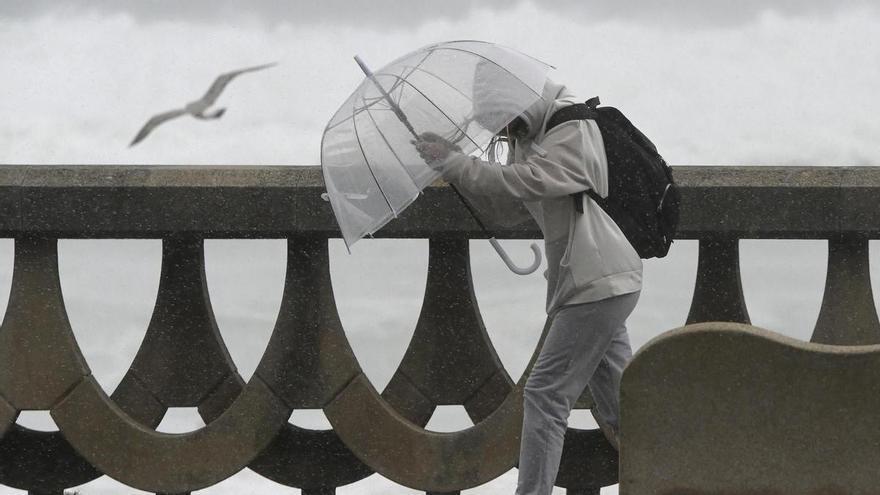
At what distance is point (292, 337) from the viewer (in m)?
6.12

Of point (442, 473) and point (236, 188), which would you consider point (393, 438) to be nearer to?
point (442, 473)

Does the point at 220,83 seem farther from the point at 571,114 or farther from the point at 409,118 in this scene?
the point at 571,114

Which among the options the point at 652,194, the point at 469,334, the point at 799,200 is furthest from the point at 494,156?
the point at 799,200

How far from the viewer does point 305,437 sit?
630 centimetres

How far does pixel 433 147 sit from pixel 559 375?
97 centimetres

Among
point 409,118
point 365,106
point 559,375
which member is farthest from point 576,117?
point 559,375

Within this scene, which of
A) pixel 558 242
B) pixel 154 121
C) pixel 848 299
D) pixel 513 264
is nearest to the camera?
pixel 154 121

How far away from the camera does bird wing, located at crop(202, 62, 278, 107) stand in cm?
491

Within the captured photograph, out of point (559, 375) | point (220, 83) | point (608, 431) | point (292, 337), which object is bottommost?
point (608, 431)

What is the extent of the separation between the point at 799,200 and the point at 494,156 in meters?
1.59

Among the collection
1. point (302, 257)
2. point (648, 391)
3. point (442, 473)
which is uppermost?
point (302, 257)

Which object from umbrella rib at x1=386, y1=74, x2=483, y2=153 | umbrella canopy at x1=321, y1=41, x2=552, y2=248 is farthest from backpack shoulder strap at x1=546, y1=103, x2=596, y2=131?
umbrella rib at x1=386, y1=74, x2=483, y2=153

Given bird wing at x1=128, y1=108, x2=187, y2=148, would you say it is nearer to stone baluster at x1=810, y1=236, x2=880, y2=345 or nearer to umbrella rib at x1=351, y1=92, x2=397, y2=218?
umbrella rib at x1=351, y1=92, x2=397, y2=218

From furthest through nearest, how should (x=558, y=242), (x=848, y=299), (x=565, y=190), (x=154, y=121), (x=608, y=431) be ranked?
1. (x=848, y=299)
2. (x=608, y=431)
3. (x=558, y=242)
4. (x=154, y=121)
5. (x=565, y=190)
